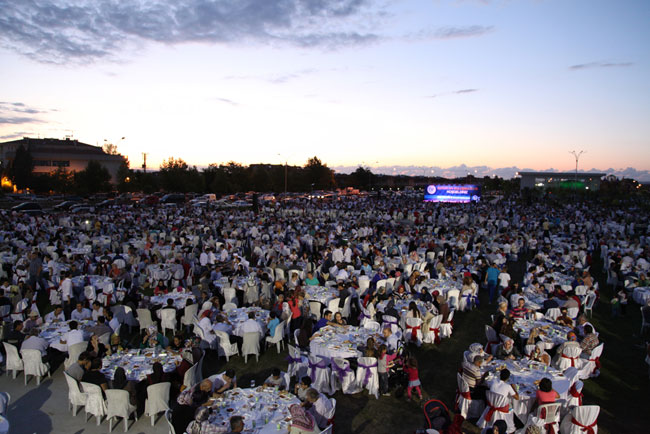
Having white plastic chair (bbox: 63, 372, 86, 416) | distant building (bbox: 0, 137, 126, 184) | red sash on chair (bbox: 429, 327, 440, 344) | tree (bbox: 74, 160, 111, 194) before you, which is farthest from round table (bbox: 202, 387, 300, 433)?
distant building (bbox: 0, 137, 126, 184)

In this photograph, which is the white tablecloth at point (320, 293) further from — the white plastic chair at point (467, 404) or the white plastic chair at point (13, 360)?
the white plastic chair at point (13, 360)

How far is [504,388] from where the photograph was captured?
6.21 metres

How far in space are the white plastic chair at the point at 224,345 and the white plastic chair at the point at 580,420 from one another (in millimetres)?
6334

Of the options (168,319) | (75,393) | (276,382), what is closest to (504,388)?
(276,382)

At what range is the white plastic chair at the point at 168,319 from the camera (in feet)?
33.0

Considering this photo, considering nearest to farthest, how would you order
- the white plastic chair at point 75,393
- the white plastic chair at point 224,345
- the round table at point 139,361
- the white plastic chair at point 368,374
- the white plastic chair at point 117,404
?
1. the white plastic chair at point 117,404
2. the white plastic chair at point 75,393
3. the round table at point 139,361
4. the white plastic chair at point 368,374
5. the white plastic chair at point 224,345

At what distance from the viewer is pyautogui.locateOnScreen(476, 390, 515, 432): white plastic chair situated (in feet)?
20.5

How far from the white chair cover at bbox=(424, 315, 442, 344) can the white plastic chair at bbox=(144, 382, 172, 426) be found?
6.06 metres

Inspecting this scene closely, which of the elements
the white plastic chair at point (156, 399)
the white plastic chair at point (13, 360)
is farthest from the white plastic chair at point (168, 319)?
the white plastic chair at point (156, 399)

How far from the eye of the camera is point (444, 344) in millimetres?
10172

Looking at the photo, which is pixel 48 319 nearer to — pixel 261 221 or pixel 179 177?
pixel 261 221

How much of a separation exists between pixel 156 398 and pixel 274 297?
234 inches

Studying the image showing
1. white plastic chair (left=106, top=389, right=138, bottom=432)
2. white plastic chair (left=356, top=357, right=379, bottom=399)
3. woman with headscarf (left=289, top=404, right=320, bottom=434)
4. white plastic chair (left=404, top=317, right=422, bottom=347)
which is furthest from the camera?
white plastic chair (left=404, top=317, right=422, bottom=347)

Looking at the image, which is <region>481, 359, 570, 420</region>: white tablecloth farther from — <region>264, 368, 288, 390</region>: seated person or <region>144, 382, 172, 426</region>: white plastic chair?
<region>144, 382, 172, 426</region>: white plastic chair
